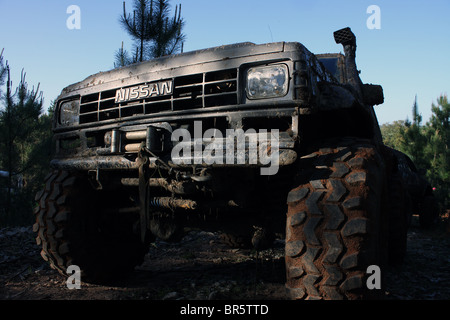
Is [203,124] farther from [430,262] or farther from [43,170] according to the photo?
[43,170]

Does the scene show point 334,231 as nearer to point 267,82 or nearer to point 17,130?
Answer: point 267,82

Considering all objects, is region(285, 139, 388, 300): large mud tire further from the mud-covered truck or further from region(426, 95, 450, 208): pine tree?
region(426, 95, 450, 208): pine tree

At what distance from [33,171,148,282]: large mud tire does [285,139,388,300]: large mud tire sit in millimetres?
1533

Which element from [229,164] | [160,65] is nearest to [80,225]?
[160,65]

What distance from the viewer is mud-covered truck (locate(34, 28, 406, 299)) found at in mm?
1988

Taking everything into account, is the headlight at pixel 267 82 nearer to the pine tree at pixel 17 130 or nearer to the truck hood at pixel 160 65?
the truck hood at pixel 160 65

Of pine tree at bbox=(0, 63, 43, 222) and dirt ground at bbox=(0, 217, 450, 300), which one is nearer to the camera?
dirt ground at bbox=(0, 217, 450, 300)

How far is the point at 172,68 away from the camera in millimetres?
2615

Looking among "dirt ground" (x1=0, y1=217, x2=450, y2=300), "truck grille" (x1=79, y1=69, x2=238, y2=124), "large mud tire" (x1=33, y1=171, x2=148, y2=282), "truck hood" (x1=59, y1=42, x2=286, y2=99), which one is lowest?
"dirt ground" (x1=0, y1=217, x2=450, y2=300)

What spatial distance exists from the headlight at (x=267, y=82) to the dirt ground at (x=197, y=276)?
1.39m

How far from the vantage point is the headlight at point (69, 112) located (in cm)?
313

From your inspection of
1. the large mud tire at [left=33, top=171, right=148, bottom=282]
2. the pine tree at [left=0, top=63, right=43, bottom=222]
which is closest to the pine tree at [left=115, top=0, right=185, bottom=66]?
the pine tree at [left=0, top=63, right=43, bottom=222]

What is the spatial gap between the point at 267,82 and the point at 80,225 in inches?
77.2
